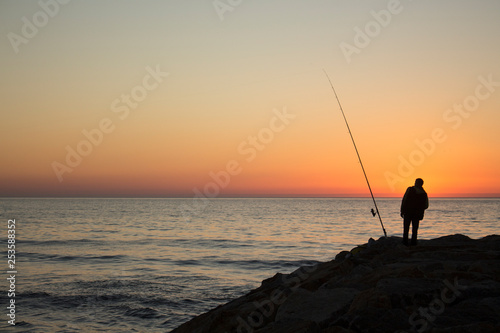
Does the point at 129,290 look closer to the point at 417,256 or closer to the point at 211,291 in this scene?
the point at 211,291

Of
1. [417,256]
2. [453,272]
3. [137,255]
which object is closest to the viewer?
[453,272]

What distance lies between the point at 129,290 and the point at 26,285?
3231mm

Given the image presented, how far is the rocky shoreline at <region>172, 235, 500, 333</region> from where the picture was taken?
4.18 metres

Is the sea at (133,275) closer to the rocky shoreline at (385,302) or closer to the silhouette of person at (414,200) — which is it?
the rocky shoreline at (385,302)

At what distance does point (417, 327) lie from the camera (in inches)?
159

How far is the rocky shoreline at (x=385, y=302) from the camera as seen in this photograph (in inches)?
164

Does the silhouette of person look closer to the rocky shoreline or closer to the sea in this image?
the rocky shoreline

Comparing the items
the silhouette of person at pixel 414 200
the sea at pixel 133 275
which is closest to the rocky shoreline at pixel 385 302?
the silhouette of person at pixel 414 200

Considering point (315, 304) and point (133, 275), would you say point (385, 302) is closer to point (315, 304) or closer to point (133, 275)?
point (315, 304)

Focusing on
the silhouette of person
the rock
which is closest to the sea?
the rock

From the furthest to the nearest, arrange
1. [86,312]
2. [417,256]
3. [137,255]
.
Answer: [137,255] < [86,312] < [417,256]

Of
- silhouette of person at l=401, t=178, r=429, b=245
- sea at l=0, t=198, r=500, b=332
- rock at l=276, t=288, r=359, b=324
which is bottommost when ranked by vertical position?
sea at l=0, t=198, r=500, b=332

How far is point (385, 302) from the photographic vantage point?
4.50 m

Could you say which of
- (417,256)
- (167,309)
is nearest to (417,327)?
(417,256)
